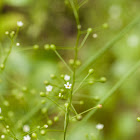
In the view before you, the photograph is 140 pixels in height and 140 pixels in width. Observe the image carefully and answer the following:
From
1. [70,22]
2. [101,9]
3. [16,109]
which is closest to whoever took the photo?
[16,109]

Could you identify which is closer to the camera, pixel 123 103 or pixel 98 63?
pixel 98 63

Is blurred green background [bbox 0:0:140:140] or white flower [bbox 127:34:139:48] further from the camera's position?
white flower [bbox 127:34:139:48]

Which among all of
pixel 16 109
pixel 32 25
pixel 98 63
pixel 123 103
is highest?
pixel 32 25

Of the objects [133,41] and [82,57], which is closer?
[133,41]

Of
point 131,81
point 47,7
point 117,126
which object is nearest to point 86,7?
point 47,7

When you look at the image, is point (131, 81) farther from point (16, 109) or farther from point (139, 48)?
point (16, 109)

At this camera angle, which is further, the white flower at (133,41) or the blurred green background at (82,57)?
the white flower at (133,41)

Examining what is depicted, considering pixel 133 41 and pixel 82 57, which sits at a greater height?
pixel 82 57

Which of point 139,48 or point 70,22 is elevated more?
point 70,22
